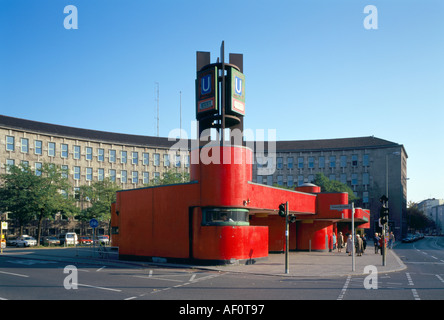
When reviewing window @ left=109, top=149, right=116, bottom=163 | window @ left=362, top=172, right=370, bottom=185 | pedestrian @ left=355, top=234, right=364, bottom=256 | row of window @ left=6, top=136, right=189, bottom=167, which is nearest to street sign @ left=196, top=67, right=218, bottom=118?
pedestrian @ left=355, top=234, right=364, bottom=256

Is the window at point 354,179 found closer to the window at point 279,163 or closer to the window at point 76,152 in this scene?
the window at point 279,163

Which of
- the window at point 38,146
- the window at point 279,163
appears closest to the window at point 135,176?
the window at point 38,146

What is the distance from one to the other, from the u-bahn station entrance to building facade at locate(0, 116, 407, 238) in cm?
3836

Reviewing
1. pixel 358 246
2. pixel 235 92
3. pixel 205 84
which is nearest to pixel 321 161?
pixel 358 246

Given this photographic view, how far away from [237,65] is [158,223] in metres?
11.9

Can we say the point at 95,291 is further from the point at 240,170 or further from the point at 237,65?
the point at 237,65

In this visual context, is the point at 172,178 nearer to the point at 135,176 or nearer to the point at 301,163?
the point at 135,176

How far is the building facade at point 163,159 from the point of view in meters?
64.9

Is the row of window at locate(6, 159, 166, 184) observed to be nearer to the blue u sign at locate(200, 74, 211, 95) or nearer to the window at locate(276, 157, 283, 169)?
the window at locate(276, 157, 283, 169)

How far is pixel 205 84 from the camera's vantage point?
2692cm

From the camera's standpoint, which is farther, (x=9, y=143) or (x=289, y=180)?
(x=289, y=180)

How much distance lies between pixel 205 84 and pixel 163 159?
186 feet

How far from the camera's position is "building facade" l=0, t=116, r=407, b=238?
213 ft
